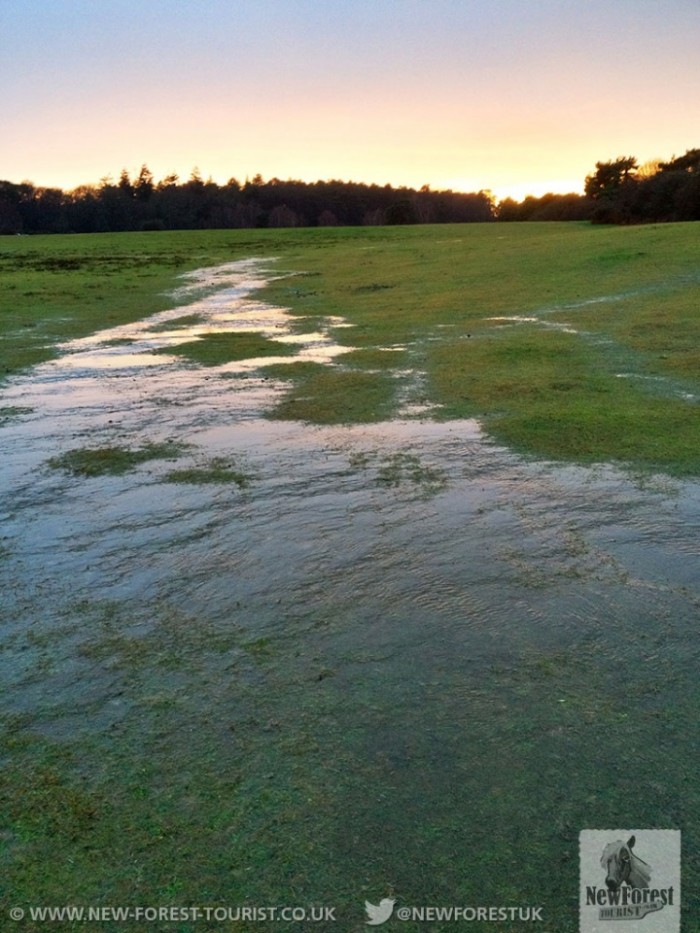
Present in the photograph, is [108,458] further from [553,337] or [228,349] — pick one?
[553,337]

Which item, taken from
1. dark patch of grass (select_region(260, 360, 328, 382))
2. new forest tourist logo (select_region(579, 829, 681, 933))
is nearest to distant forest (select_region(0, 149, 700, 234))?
dark patch of grass (select_region(260, 360, 328, 382))

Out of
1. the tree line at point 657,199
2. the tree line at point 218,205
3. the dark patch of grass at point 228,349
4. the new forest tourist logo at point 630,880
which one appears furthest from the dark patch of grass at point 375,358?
the tree line at point 218,205

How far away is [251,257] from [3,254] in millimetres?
15498

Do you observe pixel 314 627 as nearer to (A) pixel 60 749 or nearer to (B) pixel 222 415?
(A) pixel 60 749

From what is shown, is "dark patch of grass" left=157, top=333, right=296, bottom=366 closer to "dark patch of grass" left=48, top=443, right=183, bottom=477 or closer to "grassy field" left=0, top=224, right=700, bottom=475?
"grassy field" left=0, top=224, right=700, bottom=475

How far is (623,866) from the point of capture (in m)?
2.63

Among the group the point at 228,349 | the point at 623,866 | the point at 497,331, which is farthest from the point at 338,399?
the point at 623,866

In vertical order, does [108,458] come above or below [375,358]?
below

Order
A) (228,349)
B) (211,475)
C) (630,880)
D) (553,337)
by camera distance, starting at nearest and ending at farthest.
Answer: (630,880)
(211,475)
(553,337)
(228,349)

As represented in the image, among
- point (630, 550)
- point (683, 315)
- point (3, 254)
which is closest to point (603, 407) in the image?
point (630, 550)

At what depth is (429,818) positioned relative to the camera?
→ 2795 mm

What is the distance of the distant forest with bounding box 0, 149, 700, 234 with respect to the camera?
49.9 meters

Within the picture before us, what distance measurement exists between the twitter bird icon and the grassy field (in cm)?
502

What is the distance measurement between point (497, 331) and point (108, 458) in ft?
32.1
